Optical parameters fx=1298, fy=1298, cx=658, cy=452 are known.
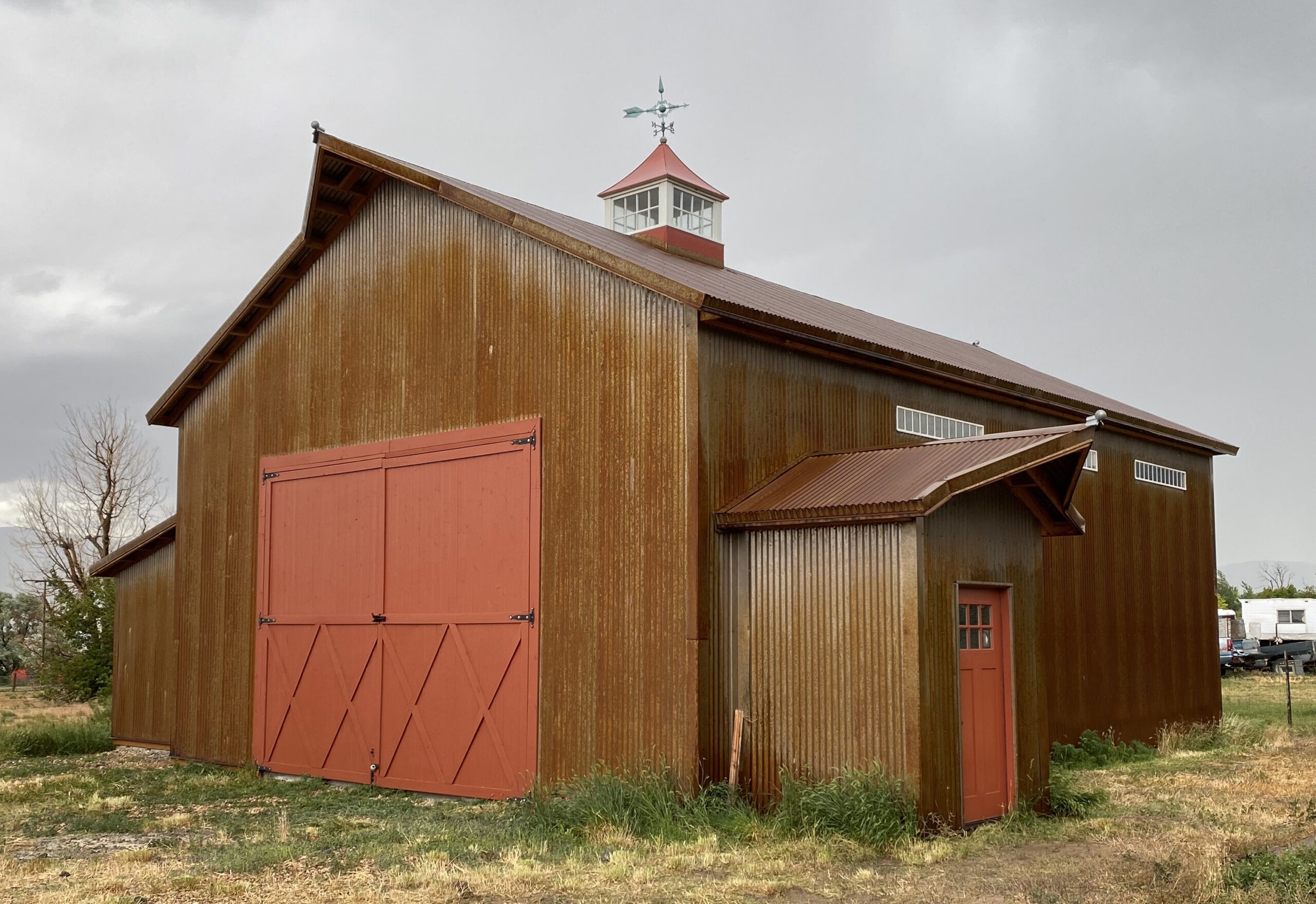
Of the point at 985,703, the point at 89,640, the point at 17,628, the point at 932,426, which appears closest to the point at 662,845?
the point at 985,703

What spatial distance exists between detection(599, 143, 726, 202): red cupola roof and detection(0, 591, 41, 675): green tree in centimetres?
3118

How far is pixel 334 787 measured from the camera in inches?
628

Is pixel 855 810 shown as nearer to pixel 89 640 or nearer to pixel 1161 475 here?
pixel 1161 475

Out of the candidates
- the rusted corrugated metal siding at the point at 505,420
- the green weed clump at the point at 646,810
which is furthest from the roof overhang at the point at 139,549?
the green weed clump at the point at 646,810

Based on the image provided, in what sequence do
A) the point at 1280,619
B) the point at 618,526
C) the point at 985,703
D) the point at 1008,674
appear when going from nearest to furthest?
the point at 985,703
the point at 1008,674
the point at 618,526
the point at 1280,619

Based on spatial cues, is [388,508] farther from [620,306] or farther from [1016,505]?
[1016,505]

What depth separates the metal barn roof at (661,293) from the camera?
13.2 metres

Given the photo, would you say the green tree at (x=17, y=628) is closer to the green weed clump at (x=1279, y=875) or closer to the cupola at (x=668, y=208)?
the cupola at (x=668, y=208)

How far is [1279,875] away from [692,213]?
13.6 meters

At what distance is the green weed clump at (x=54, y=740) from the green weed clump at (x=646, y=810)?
1172cm

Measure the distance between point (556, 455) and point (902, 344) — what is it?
5.87 metres

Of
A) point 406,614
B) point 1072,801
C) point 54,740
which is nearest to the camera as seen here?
point 1072,801

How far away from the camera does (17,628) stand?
51.9 m

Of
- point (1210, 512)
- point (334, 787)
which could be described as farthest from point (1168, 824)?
point (1210, 512)
